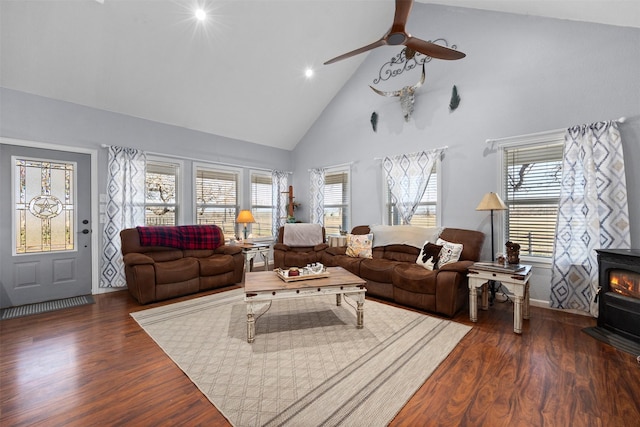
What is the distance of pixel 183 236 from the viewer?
14.4 ft

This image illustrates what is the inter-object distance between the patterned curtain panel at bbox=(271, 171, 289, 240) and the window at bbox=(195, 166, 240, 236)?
0.88 metres

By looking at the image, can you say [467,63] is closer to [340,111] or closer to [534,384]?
Result: [340,111]

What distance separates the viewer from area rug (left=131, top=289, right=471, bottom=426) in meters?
1.67

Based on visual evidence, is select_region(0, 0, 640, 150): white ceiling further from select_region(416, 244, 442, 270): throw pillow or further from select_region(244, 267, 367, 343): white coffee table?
select_region(244, 267, 367, 343): white coffee table

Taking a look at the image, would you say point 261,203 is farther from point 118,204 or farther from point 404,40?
point 404,40

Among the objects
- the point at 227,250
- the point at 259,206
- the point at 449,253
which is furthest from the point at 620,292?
the point at 259,206

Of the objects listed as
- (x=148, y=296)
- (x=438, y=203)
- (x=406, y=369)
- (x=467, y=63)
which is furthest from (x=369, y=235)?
(x=148, y=296)

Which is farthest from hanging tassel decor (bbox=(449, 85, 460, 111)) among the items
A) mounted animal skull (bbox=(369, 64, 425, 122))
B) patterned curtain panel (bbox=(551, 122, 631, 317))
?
patterned curtain panel (bbox=(551, 122, 631, 317))

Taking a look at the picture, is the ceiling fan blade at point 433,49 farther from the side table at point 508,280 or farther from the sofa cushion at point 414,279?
the sofa cushion at point 414,279

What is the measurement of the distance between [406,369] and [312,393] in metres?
0.76

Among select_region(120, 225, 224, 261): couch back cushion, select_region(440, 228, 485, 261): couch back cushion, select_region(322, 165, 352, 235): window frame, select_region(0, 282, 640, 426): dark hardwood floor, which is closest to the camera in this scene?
select_region(0, 282, 640, 426): dark hardwood floor

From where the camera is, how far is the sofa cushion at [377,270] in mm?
3610

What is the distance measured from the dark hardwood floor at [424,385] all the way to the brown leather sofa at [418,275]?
0.50 metres

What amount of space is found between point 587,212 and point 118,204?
6.20 meters
